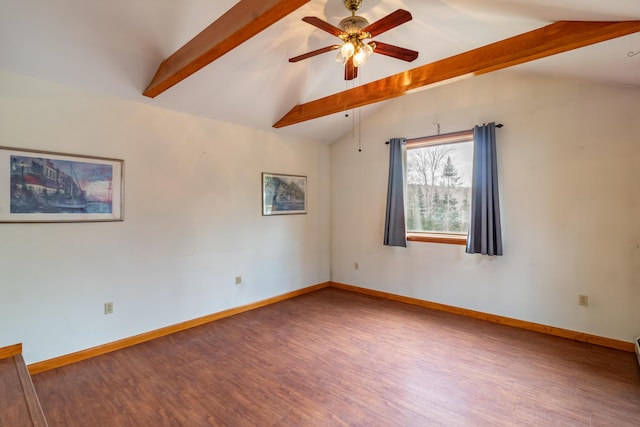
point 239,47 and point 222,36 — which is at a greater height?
point 239,47

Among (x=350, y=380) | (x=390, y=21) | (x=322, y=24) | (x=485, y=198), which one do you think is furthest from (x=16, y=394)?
(x=485, y=198)

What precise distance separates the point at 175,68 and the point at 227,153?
57.6 inches

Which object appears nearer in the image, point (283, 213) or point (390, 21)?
point (390, 21)

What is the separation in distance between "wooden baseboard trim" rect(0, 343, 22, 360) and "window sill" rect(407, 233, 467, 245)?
169 inches

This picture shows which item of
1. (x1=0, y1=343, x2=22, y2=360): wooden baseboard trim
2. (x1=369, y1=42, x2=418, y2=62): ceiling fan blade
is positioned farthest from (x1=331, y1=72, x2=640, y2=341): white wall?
(x1=0, y1=343, x2=22, y2=360): wooden baseboard trim

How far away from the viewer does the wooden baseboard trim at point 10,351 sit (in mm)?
2482

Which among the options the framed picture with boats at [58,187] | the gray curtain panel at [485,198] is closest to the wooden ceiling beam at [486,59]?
the gray curtain panel at [485,198]

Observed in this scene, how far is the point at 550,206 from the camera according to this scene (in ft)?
11.0

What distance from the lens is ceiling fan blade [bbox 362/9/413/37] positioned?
1879 millimetres

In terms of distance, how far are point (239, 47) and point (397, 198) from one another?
281 centimetres

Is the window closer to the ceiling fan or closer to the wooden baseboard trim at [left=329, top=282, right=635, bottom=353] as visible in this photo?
the wooden baseboard trim at [left=329, top=282, right=635, bottom=353]

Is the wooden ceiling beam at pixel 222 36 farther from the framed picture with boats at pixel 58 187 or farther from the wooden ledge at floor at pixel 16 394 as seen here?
the wooden ledge at floor at pixel 16 394

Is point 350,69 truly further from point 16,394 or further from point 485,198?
point 16,394

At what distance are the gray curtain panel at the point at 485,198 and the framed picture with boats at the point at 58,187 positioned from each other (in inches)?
154
